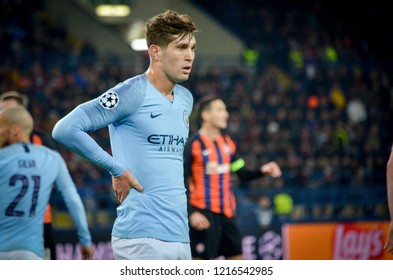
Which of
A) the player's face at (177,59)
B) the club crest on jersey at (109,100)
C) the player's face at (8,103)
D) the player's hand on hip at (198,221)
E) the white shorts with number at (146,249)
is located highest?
the player's face at (177,59)

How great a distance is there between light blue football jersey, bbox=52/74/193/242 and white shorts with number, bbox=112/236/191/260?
2 cm

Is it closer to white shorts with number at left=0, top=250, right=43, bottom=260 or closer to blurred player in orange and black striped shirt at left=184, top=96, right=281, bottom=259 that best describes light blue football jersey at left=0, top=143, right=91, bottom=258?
white shorts with number at left=0, top=250, right=43, bottom=260

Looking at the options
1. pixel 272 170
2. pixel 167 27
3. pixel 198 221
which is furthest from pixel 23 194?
pixel 198 221

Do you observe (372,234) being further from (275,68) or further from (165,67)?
(275,68)

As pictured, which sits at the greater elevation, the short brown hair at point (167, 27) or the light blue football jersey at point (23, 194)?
the short brown hair at point (167, 27)

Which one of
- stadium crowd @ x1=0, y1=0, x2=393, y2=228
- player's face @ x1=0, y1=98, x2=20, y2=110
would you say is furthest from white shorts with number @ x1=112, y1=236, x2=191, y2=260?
stadium crowd @ x1=0, y1=0, x2=393, y2=228

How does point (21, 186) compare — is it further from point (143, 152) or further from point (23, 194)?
point (143, 152)

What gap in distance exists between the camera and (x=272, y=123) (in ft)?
52.3

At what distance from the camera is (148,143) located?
3.85 metres

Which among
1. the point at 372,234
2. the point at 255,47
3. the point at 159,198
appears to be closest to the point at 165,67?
the point at 159,198

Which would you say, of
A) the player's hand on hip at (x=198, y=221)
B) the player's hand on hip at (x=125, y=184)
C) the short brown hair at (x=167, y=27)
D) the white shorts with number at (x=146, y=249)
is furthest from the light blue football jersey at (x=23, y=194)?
the player's hand on hip at (x=198, y=221)

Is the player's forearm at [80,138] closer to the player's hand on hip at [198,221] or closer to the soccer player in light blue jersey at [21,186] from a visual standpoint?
the soccer player in light blue jersey at [21,186]

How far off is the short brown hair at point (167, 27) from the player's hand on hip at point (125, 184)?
71cm

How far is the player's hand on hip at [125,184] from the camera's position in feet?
12.1
